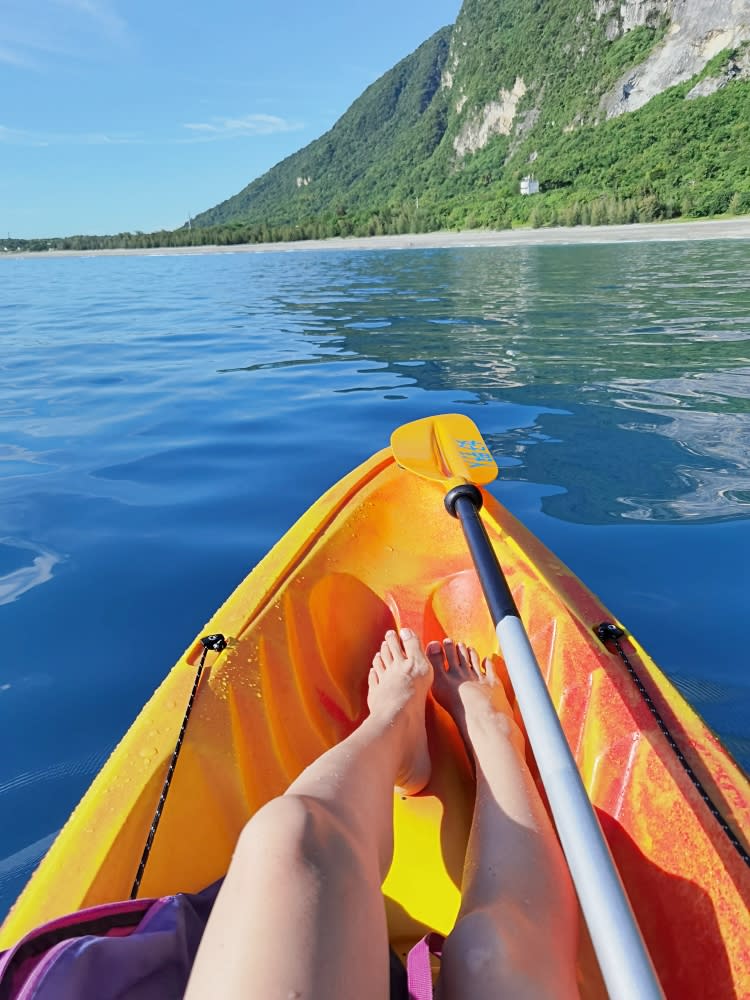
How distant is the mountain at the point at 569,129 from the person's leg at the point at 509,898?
32.7 m

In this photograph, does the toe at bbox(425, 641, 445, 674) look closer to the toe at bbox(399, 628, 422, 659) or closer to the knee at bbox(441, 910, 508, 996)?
the toe at bbox(399, 628, 422, 659)

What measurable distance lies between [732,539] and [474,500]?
1.39 metres

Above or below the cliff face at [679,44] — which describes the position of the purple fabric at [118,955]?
below

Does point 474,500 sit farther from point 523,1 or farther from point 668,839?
point 523,1

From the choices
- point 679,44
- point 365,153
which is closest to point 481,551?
point 679,44

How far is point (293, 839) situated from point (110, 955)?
0.26m

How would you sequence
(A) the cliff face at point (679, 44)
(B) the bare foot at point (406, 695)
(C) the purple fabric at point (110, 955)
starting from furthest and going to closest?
(A) the cliff face at point (679, 44) < (B) the bare foot at point (406, 695) < (C) the purple fabric at point (110, 955)

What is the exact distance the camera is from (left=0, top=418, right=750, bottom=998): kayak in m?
1.13

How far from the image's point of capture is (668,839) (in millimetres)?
1202

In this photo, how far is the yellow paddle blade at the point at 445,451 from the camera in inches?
101

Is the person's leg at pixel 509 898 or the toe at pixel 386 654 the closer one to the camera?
the person's leg at pixel 509 898

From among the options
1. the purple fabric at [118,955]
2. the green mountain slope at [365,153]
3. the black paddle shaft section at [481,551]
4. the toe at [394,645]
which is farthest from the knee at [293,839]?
the green mountain slope at [365,153]

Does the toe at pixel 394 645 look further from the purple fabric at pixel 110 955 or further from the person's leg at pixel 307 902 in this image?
the purple fabric at pixel 110 955

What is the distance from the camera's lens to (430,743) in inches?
75.1
